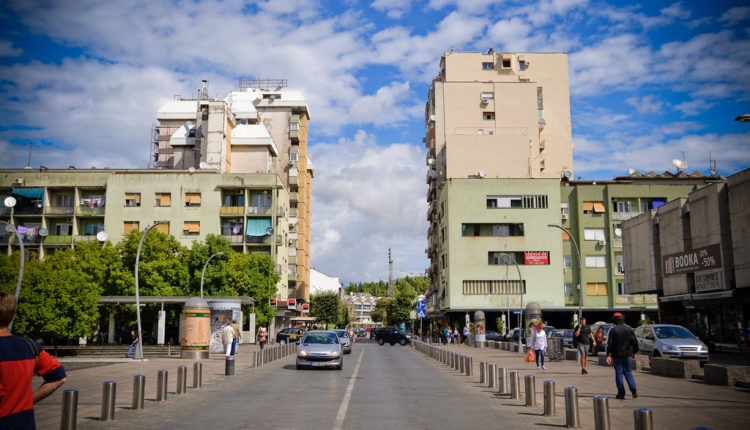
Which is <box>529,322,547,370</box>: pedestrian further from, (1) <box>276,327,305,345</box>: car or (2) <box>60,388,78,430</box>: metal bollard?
(1) <box>276,327,305,345</box>: car

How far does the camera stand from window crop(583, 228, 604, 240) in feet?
212

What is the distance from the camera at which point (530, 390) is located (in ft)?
40.4

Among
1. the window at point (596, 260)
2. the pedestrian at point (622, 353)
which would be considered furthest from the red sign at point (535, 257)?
the pedestrian at point (622, 353)

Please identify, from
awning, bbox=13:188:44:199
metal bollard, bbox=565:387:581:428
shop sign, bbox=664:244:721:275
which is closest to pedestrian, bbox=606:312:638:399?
metal bollard, bbox=565:387:581:428

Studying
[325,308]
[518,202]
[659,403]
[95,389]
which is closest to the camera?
[659,403]

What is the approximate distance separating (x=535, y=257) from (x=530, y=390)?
5236 cm

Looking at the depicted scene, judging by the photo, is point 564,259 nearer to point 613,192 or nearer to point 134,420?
point 613,192

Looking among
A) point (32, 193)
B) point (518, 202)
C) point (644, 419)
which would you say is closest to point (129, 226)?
point (32, 193)

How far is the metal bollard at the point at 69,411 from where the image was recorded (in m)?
8.47

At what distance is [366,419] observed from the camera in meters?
10.7

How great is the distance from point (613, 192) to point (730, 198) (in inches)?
1435

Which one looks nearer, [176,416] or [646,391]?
[176,416]

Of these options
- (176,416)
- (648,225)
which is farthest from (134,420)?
(648,225)

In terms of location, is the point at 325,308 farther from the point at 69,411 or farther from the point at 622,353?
the point at 69,411
